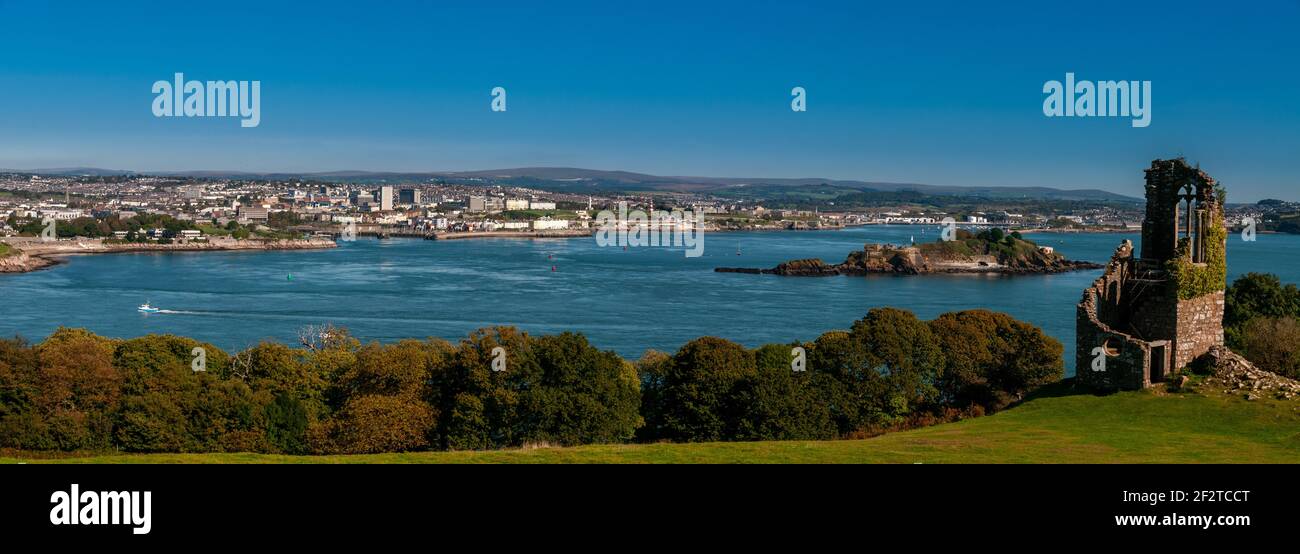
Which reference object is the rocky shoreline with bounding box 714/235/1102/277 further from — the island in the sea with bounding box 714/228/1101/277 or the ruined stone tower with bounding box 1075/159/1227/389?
the ruined stone tower with bounding box 1075/159/1227/389

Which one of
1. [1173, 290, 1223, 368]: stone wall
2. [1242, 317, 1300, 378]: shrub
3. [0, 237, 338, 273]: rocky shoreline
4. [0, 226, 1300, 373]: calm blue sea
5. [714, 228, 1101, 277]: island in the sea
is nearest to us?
[1173, 290, 1223, 368]: stone wall

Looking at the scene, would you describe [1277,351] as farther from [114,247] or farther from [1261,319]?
[114,247]

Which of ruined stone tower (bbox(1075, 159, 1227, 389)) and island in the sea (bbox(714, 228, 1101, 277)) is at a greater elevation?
ruined stone tower (bbox(1075, 159, 1227, 389))

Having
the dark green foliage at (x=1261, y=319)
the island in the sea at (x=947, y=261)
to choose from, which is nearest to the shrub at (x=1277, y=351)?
the dark green foliage at (x=1261, y=319)

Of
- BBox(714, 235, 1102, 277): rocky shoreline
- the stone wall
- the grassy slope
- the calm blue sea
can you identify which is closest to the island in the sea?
BBox(714, 235, 1102, 277): rocky shoreline

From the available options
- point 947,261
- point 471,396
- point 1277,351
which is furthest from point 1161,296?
point 947,261
